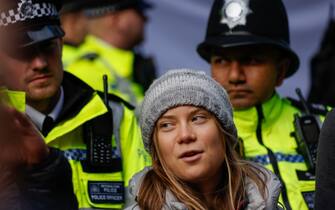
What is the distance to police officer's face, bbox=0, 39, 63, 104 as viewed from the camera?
461 centimetres

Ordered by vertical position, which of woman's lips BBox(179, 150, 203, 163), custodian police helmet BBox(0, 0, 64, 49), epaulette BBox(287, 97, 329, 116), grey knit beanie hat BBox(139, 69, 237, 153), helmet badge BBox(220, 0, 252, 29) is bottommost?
epaulette BBox(287, 97, 329, 116)

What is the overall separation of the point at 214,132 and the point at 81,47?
4.57m

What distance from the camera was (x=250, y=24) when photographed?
5262mm

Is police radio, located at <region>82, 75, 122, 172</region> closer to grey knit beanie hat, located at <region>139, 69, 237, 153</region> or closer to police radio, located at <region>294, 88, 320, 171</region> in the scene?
grey knit beanie hat, located at <region>139, 69, 237, 153</region>

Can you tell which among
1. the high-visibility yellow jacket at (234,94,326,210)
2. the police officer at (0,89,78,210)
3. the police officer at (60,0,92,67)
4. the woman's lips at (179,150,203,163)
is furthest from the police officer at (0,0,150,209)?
the police officer at (60,0,92,67)

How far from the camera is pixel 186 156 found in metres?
3.96

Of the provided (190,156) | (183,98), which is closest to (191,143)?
(190,156)

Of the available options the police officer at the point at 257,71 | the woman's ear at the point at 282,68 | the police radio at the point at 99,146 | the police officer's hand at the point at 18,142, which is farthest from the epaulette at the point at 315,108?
the police officer's hand at the point at 18,142

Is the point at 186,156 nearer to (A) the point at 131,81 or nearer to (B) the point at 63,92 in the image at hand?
(B) the point at 63,92

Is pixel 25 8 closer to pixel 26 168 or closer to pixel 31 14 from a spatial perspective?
pixel 31 14

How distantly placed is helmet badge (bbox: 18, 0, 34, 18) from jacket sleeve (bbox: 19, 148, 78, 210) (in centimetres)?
132

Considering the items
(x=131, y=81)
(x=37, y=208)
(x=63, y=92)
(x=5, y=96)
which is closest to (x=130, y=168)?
(x=63, y=92)

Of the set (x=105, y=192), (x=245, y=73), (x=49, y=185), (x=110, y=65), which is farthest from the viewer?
(x=110, y=65)

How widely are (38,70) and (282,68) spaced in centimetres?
135
